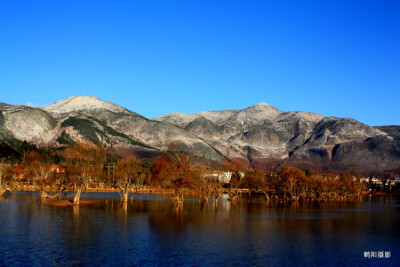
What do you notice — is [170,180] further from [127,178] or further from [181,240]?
[181,240]

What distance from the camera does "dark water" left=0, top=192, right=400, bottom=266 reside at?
34562 millimetres

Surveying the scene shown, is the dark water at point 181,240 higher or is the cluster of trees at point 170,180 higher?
the cluster of trees at point 170,180

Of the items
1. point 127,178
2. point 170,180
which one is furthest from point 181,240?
point 127,178

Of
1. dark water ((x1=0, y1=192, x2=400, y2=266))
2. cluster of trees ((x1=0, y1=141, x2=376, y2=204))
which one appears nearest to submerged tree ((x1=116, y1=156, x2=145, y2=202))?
cluster of trees ((x1=0, y1=141, x2=376, y2=204))

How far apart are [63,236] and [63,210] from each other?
24869 mm

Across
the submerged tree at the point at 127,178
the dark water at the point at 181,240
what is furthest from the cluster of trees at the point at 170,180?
the dark water at the point at 181,240

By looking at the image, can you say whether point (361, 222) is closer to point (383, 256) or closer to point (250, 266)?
point (383, 256)

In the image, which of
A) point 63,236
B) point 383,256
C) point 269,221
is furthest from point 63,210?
point 383,256

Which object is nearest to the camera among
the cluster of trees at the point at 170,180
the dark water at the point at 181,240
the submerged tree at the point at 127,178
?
the dark water at the point at 181,240

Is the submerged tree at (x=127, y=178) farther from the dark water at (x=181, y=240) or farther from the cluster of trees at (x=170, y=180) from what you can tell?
the dark water at (x=181, y=240)

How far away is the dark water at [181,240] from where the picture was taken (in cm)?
3456

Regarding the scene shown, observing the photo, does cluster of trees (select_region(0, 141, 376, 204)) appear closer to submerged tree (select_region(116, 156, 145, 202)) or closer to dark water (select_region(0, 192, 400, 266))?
submerged tree (select_region(116, 156, 145, 202))

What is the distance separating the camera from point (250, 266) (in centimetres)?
3331

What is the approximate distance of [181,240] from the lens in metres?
43.1
